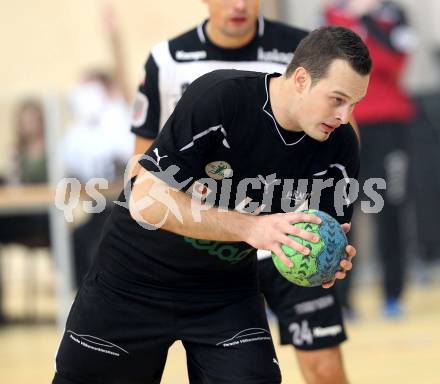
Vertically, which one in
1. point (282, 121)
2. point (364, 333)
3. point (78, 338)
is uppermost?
point (282, 121)

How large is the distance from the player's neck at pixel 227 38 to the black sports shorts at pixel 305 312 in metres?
1.04

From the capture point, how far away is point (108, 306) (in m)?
4.06

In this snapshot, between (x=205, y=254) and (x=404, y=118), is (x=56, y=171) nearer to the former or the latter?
(x=404, y=118)

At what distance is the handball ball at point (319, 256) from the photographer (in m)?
3.59

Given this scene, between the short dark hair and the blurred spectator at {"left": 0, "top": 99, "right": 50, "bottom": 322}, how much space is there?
233 inches

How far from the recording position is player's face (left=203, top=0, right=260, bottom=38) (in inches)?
193

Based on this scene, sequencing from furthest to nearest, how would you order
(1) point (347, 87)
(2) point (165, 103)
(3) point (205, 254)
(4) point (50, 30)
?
1. (4) point (50, 30)
2. (2) point (165, 103)
3. (3) point (205, 254)
4. (1) point (347, 87)

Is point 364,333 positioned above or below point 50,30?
below

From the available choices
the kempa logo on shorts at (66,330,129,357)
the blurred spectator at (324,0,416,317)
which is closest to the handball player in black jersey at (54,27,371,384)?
the kempa logo on shorts at (66,330,129,357)

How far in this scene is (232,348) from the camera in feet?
13.1

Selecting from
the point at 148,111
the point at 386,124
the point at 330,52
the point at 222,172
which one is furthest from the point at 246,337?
the point at 386,124

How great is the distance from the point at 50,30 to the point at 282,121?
950cm

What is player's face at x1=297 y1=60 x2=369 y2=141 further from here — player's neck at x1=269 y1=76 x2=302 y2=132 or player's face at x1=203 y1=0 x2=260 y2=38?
Result: player's face at x1=203 y1=0 x2=260 y2=38

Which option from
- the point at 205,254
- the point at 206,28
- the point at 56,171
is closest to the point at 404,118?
the point at 56,171
